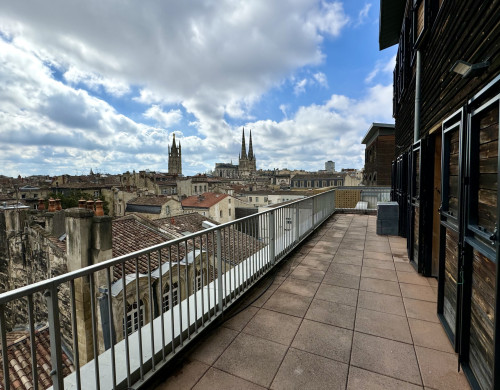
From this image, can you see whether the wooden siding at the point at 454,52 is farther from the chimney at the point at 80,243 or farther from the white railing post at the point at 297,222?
the chimney at the point at 80,243

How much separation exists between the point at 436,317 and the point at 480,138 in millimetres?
2127

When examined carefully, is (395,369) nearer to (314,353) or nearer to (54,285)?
(314,353)

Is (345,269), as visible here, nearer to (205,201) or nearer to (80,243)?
(80,243)

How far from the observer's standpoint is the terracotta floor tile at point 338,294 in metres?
3.37

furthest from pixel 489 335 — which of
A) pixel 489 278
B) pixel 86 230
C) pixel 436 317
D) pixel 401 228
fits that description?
pixel 86 230

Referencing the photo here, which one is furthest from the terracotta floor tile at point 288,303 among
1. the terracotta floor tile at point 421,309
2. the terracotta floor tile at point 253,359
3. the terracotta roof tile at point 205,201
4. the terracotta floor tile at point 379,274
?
the terracotta roof tile at point 205,201

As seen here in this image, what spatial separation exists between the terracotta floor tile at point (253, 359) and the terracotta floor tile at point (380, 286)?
1.94 meters

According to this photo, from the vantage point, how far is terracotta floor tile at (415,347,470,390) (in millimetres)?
2014

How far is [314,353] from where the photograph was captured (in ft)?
7.79

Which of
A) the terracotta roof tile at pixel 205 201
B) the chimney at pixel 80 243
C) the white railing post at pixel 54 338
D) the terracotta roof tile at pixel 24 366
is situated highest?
the white railing post at pixel 54 338

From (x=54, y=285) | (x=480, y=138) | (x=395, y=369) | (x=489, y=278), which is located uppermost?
(x=480, y=138)

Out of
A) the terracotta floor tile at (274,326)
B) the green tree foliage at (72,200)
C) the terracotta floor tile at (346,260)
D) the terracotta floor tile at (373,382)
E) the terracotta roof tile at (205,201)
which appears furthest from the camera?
the green tree foliage at (72,200)

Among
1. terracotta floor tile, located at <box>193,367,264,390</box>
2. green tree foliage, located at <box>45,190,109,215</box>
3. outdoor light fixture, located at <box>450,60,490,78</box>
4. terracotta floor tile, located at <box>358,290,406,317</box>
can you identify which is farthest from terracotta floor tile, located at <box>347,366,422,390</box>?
green tree foliage, located at <box>45,190,109,215</box>

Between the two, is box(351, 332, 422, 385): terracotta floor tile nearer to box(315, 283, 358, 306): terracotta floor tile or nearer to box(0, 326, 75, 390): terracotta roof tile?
box(315, 283, 358, 306): terracotta floor tile
